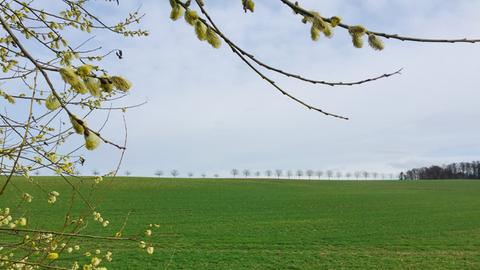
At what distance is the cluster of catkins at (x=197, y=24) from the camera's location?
1.47m

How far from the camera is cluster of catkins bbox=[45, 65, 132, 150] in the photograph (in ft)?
3.72

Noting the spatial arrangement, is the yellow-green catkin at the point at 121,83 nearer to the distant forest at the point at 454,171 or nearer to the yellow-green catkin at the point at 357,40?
the yellow-green catkin at the point at 357,40

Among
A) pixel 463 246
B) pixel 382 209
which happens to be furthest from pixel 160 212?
pixel 463 246

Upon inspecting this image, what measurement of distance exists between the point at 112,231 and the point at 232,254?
811 cm

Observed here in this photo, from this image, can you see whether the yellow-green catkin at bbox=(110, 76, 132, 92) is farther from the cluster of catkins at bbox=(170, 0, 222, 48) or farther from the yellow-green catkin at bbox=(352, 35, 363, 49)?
the yellow-green catkin at bbox=(352, 35, 363, 49)

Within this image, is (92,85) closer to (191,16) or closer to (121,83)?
(121,83)

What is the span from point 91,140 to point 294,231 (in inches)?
975

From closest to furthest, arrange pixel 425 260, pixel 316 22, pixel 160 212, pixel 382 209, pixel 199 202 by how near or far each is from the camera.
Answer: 1. pixel 316 22
2. pixel 425 260
3. pixel 160 212
4. pixel 382 209
5. pixel 199 202

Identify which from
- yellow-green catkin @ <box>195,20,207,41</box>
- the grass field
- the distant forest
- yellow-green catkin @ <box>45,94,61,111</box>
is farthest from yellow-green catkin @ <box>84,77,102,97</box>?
the distant forest

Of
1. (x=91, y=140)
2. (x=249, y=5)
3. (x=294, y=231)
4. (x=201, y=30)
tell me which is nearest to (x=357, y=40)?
(x=249, y=5)

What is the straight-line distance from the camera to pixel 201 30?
4.83 feet

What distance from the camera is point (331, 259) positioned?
58.9 feet

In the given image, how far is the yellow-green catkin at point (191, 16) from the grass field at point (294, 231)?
5.04m

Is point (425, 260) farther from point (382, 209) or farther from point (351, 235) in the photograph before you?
point (382, 209)
